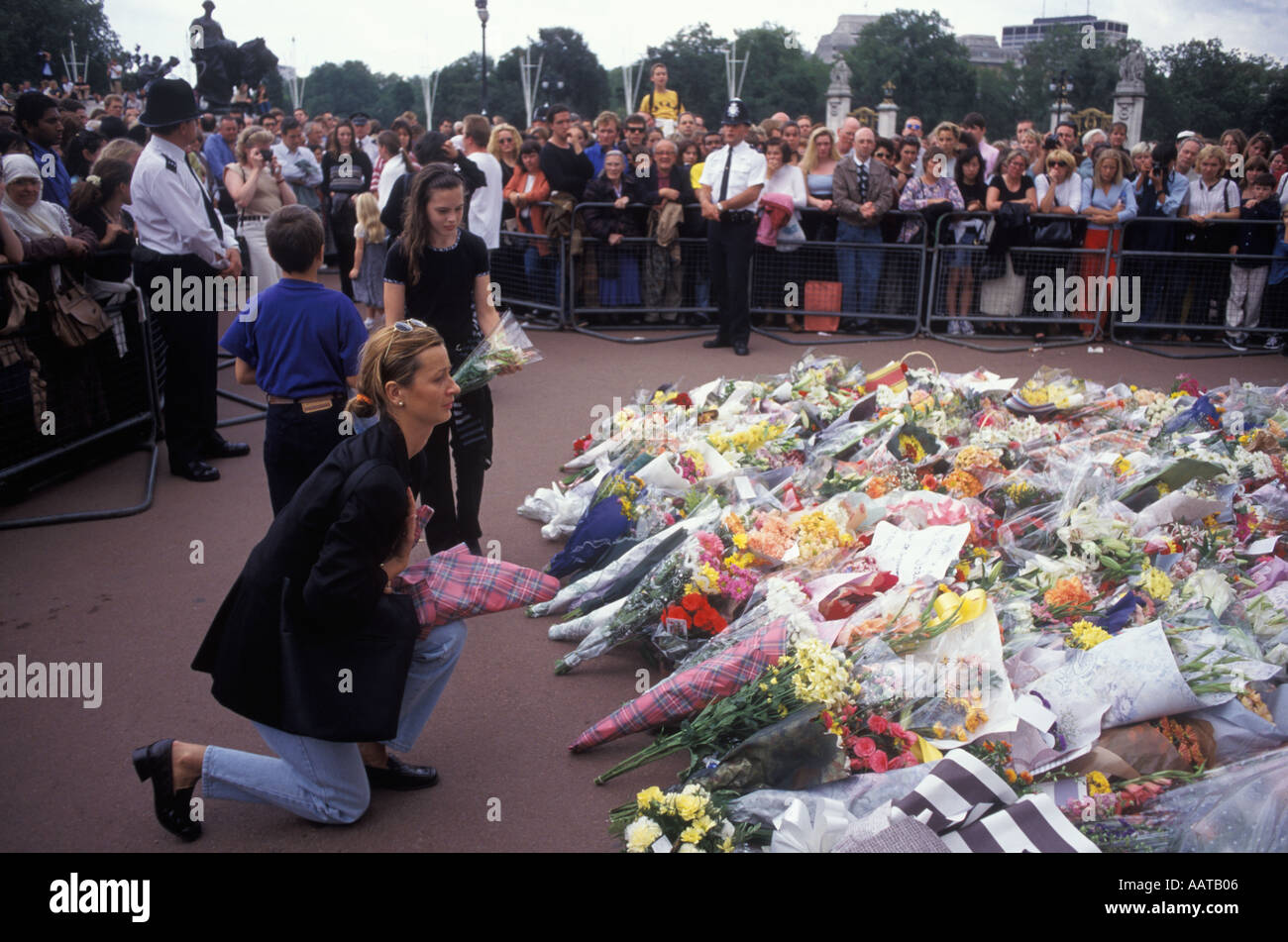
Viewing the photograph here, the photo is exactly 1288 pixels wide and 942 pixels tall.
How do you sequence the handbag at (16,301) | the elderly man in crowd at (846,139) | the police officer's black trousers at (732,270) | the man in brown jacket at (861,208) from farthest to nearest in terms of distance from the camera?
the elderly man in crowd at (846,139), the man in brown jacket at (861,208), the police officer's black trousers at (732,270), the handbag at (16,301)

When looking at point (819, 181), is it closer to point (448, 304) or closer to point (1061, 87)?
point (448, 304)

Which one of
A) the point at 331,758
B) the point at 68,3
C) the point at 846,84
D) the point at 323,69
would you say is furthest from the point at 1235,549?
the point at 323,69

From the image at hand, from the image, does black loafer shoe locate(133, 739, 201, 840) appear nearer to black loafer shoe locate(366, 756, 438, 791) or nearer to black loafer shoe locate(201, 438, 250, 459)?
black loafer shoe locate(366, 756, 438, 791)

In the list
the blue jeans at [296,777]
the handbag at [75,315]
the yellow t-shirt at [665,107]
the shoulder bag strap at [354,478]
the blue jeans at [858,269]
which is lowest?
the blue jeans at [296,777]

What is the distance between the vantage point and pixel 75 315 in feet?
22.9

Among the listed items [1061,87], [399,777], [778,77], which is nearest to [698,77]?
[778,77]

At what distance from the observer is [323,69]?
98812mm

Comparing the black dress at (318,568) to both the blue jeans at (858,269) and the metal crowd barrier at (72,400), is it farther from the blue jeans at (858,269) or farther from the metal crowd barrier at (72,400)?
the blue jeans at (858,269)

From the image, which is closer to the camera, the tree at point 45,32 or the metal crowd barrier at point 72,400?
the metal crowd barrier at point 72,400

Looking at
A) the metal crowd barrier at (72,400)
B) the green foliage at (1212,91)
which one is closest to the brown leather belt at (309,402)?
the metal crowd barrier at (72,400)

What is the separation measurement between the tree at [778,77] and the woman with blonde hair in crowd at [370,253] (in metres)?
56.5

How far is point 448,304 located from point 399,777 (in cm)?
243

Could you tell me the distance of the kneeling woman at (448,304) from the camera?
16.4 ft
